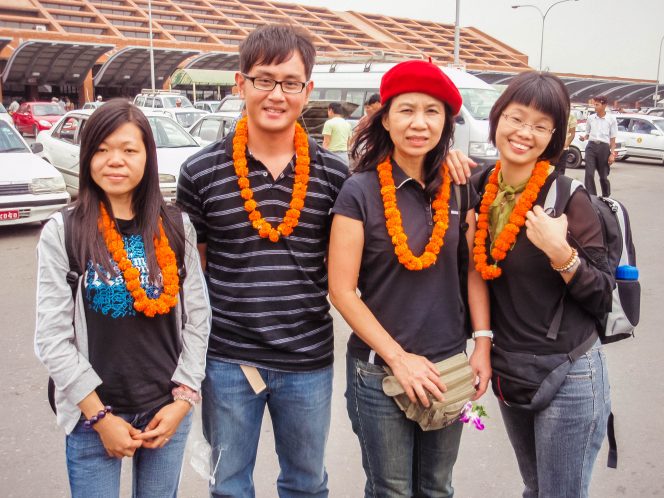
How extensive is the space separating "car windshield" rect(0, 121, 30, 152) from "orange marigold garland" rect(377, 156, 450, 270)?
8367 millimetres

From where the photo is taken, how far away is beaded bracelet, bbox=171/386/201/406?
78.1 inches

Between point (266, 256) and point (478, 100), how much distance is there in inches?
481

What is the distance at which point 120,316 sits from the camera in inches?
73.7

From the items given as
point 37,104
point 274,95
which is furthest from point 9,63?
point 274,95

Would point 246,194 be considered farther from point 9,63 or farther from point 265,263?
point 9,63

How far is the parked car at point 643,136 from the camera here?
1788 centimetres

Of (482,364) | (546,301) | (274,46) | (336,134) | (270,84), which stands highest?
(274,46)

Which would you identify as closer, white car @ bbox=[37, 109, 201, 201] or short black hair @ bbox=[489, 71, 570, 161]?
short black hair @ bbox=[489, 71, 570, 161]

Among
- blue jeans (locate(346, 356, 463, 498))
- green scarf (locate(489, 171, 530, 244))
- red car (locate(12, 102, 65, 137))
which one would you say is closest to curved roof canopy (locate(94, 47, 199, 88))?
red car (locate(12, 102, 65, 137))

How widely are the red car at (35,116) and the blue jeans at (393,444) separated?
25272 mm

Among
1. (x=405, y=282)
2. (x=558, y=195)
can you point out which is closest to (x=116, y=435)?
(x=405, y=282)

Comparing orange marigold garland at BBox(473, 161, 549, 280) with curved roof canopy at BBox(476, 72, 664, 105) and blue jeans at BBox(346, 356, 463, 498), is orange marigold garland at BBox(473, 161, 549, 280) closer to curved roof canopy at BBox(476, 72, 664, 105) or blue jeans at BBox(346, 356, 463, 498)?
blue jeans at BBox(346, 356, 463, 498)

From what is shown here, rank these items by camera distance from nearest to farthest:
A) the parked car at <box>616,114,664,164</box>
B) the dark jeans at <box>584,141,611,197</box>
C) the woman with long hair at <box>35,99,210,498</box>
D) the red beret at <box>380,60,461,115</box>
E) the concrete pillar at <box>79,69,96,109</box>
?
the woman with long hair at <box>35,99,210,498</box>
the red beret at <box>380,60,461,115</box>
the dark jeans at <box>584,141,611,197</box>
the parked car at <box>616,114,664,164</box>
the concrete pillar at <box>79,69,96,109</box>

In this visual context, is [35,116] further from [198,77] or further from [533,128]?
[533,128]
